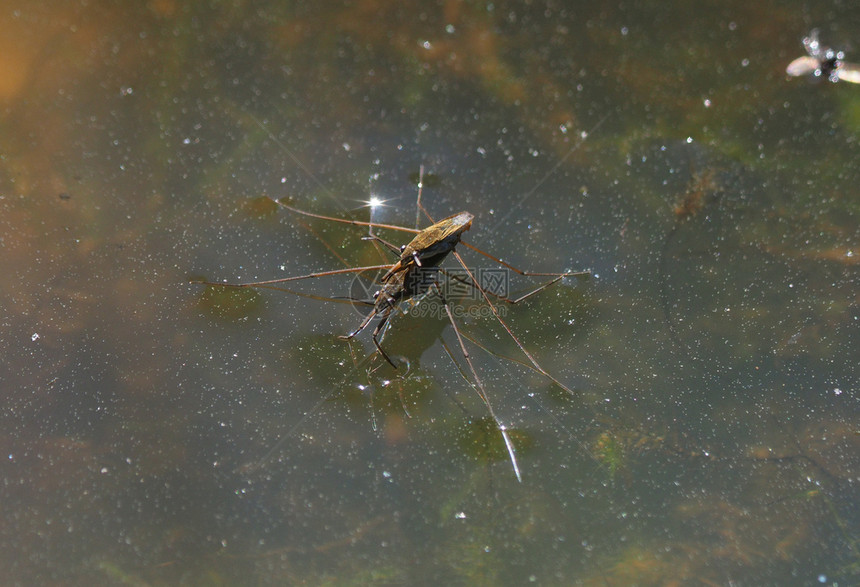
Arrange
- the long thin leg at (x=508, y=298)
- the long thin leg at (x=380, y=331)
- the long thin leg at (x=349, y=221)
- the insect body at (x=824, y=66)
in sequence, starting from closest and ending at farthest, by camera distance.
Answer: the long thin leg at (x=380, y=331), the long thin leg at (x=508, y=298), the long thin leg at (x=349, y=221), the insect body at (x=824, y=66)

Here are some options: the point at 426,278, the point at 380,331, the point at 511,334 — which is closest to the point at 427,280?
A: the point at 426,278

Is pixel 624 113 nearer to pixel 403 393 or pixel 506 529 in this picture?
pixel 403 393

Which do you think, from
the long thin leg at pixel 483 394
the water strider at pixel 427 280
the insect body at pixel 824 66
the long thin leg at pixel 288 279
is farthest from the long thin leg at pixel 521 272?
the insect body at pixel 824 66

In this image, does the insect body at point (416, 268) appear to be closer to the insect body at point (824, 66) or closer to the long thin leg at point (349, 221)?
the long thin leg at point (349, 221)

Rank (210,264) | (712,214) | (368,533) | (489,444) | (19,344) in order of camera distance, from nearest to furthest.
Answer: (368,533) < (489,444) < (19,344) < (210,264) < (712,214)

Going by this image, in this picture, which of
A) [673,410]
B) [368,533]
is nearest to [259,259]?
[368,533]

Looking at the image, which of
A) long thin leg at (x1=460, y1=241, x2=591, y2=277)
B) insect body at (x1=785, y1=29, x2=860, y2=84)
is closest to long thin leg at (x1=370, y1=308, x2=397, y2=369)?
long thin leg at (x1=460, y1=241, x2=591, y2=277)

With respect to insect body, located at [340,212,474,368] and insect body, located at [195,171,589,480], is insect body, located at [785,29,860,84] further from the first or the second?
insect body, located at [340,212,474,368]
